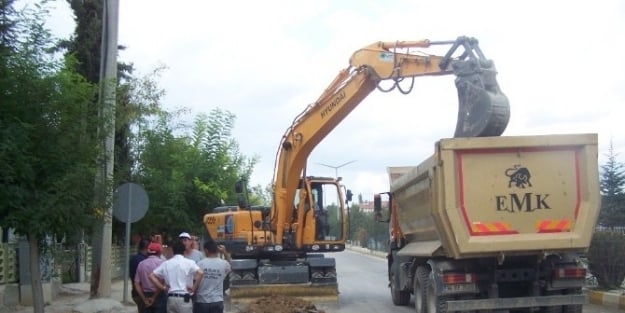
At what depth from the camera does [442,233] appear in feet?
35.2

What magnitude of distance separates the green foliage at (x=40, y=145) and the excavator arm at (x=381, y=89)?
6009 mm

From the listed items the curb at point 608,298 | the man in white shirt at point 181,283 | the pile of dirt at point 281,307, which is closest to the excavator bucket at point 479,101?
the pile of dirt at point 281,307

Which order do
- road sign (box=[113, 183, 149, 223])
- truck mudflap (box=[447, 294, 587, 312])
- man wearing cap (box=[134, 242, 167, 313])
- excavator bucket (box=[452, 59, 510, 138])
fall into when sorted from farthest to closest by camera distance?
road sign (box=[113, 183, 149, 223]), excavator bucket (box=[452, 59, 510, 138]), truck mudflap (box=[447, 294, 587, 312]), man wearing cap (box=[134, 242, 167, 313])

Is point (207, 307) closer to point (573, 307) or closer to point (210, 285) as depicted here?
point (210, 285)

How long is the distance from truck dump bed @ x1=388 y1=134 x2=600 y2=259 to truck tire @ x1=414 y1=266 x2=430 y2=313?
6.62ft

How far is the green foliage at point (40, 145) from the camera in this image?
32.6 ft

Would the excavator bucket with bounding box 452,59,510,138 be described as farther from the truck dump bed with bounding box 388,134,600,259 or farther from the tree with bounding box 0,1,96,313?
the tree with bounding box 0,1,96,313

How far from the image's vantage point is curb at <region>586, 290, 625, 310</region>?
14117 mm

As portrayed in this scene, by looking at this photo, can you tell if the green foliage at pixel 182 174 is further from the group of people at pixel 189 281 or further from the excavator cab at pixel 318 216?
the group of people at pixel 189 281

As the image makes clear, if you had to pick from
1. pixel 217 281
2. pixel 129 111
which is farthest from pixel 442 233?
pixel 129 111

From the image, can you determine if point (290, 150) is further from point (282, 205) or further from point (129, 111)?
point (129, 111)

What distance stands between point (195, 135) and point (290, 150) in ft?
36.4

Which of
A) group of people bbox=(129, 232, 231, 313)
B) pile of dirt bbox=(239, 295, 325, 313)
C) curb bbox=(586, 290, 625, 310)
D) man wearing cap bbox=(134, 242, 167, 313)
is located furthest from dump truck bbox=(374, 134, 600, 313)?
man wearing cap bbox=(134, 242, 167, 313)

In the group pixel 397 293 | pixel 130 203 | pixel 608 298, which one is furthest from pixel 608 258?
pixel 130 203
